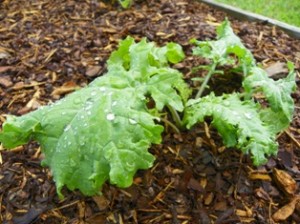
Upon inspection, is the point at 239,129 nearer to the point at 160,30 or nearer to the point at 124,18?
the point at 160,30

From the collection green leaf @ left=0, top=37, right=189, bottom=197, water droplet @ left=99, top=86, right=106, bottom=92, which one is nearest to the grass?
green leaf @ left=0, top=37, right=189, bottom=197

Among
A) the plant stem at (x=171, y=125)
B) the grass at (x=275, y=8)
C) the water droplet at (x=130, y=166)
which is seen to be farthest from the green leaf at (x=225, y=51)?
the grass at (x=275, y=8)

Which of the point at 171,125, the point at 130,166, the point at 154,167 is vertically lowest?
the point at 154,167

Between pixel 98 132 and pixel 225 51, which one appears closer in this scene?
pixel 98 132

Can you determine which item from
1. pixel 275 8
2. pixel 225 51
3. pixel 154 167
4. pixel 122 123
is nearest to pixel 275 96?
pixel 225 51

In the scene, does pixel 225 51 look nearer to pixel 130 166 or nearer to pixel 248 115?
pixel 248 115

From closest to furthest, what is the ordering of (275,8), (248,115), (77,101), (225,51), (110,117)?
(110,117) < (77,101) < (248,115) < (225,51) < (275,8)

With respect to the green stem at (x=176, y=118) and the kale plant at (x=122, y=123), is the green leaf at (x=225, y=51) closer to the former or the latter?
the kale plant at (x=122, y=123)

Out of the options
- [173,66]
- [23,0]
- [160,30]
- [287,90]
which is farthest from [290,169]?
[23,0]

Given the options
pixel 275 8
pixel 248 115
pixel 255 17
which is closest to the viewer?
pixel 248 115
